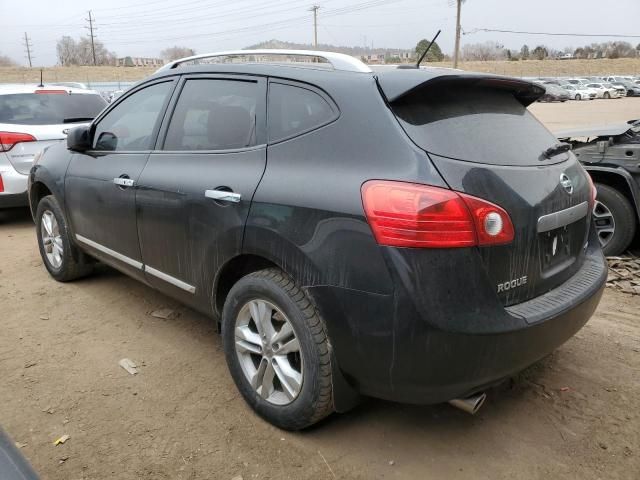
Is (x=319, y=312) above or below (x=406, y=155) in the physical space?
below

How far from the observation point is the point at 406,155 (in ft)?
7.03

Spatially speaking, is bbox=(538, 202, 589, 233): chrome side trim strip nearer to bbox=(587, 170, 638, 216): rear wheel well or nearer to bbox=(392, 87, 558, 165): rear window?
bbox=(392, 87, 558, 165): rear window

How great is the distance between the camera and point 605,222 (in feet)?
16.3

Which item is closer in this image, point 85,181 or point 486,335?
point 486,335

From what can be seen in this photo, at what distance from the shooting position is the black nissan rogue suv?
2064mm

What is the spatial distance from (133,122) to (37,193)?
177cm

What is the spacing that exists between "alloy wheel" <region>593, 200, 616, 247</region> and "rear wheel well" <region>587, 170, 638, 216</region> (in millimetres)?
185

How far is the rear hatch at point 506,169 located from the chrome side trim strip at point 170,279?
61.5 inches

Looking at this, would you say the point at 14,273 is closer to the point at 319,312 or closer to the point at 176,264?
the point at 176,264

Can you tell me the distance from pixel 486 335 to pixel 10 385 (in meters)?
2.67

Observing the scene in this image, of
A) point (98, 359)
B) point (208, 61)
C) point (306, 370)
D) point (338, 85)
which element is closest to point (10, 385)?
point (98, 359)

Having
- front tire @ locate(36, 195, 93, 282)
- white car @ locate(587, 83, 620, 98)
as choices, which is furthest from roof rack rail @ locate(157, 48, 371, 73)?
white car @ locate(587, 83, 620, 98)

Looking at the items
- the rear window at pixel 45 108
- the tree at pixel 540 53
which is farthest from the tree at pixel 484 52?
the rear window at pixel 45 108

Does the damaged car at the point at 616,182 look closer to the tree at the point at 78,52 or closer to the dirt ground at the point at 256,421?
the dirt ground at the point at 256,421
